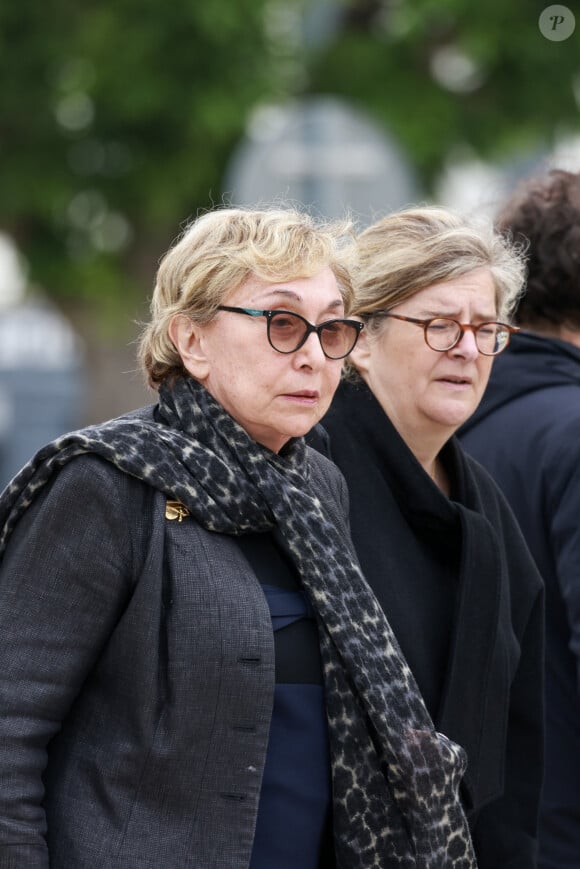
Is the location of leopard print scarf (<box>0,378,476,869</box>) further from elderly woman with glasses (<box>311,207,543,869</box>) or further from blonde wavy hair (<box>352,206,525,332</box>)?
blonde wavy hair (<box>352,206,525,332</box>)

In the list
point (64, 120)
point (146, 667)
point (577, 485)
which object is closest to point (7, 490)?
point (146, 667)

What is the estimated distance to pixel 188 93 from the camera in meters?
14.2

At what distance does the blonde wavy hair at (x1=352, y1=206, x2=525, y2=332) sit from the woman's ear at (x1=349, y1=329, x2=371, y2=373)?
3 centimetres

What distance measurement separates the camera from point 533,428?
371cm

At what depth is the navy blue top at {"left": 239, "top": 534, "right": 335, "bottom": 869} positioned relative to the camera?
265 cm

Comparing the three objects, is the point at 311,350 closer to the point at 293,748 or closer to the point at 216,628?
the point at 216,628

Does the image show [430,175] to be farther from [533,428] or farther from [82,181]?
[533,428]

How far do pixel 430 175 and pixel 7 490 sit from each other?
13.2m

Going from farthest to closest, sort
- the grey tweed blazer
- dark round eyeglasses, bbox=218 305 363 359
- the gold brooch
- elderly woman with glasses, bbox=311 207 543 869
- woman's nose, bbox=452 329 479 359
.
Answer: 1. woman's nose, bbox=452 329 479 359
2. elderly woman with glasses, bbox=311 207 543 869
3. dark round eyeglasses, bbox=218 305 363 359
4. the gold brooch
5. the grey tweed blazer

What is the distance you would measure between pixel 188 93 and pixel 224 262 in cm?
1177

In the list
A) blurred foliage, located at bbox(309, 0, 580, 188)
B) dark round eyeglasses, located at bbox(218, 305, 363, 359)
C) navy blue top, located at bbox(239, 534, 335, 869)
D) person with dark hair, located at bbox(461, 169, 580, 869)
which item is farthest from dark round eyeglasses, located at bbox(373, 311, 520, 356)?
blurred foliage, located at bbox(309, 0, 580, 188)

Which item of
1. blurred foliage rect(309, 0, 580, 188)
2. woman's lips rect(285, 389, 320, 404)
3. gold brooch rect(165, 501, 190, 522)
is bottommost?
gold brooch rect(165, 501, 190, 522)

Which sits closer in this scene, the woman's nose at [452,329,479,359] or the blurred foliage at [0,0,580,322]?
the woman's nose at [452,329,479,359]

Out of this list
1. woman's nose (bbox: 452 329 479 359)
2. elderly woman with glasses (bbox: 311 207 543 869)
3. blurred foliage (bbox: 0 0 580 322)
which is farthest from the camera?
blurred foliage (bbox: 0 0 580 322)
